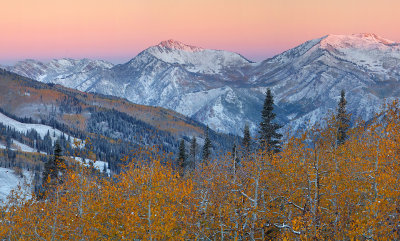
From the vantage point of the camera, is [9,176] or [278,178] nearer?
[278,178]

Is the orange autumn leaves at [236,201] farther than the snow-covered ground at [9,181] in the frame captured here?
No

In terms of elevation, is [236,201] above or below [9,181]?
above

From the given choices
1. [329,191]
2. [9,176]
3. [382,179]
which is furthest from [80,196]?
[9,176]

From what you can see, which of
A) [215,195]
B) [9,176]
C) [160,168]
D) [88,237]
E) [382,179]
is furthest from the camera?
[9,176]

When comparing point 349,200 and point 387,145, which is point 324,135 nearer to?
point 387,145

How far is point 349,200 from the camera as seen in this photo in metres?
24.0

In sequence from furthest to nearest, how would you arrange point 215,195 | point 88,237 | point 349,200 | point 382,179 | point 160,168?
point 160,168, point 215,195, point 88,237, point 349,200, point 382,179

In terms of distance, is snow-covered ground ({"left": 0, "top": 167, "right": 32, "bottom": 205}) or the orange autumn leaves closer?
the orange autumn leaves

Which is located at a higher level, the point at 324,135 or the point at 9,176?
the point at 324,135

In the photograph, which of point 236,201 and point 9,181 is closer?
point 236,201

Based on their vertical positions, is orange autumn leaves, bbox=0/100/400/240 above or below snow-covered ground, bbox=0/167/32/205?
above

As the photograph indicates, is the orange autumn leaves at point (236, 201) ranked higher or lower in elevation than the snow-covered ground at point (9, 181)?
higher

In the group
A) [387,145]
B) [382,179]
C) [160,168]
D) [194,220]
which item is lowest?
[194,220]

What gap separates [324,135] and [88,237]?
22598 mm
